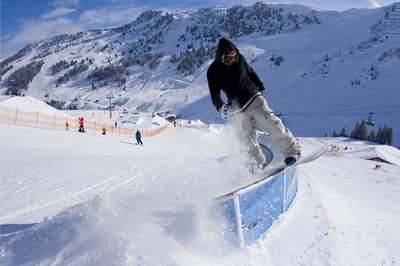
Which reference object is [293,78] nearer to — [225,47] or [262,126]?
[262,126]

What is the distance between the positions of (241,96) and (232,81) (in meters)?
0.24

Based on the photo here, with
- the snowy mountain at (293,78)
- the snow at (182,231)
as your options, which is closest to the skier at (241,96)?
the snow at (182,231)

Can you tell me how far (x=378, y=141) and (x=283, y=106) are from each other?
35.4 metres

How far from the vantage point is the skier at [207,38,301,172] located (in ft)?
14.5

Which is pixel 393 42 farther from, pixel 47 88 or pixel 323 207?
pixel 47 88

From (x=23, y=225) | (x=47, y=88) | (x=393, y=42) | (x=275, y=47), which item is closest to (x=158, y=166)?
(x=23, y=225)

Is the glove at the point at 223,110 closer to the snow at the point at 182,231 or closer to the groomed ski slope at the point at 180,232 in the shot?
the groomed ski slope at the point at 180,232

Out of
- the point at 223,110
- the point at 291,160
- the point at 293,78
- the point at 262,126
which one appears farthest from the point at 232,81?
the point at 293,78

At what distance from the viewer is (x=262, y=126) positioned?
15.4 ft

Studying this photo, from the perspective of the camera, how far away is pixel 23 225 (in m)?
4.61

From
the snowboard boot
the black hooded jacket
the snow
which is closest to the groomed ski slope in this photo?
the snow

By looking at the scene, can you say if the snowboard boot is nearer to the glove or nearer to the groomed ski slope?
the groomed ski slope

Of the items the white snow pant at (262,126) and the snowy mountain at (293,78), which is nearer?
the white snow pant at (262,126)

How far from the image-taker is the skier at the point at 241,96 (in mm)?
4410
